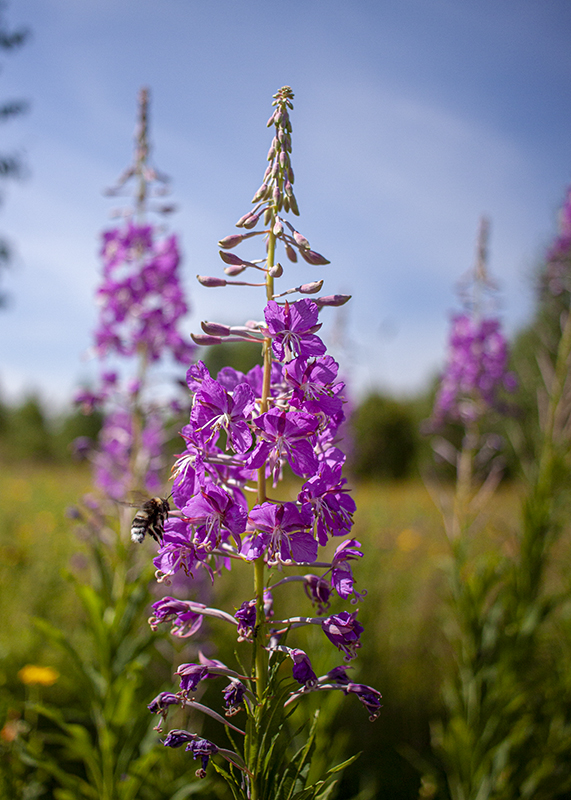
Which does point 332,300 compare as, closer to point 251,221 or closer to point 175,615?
point 251,221

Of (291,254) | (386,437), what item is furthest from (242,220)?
(386,437)

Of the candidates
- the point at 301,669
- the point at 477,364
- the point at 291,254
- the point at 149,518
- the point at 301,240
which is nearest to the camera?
the point at 301,669

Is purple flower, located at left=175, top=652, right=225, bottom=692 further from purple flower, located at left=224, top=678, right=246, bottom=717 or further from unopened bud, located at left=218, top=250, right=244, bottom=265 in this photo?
unopened bud, located at left=218, top=250, right=244, bottom=265

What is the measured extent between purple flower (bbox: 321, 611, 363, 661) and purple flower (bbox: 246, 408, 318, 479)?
1.41ft

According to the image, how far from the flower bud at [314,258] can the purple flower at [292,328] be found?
0.22 metres

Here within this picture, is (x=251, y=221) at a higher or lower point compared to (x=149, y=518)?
higher

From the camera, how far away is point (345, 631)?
4.74 ft

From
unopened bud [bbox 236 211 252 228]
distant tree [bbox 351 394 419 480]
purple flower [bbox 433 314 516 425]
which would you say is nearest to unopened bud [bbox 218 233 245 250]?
unopened bud [bbox 236 211 252 228]

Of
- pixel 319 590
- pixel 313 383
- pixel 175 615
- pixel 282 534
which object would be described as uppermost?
pixel 313 383

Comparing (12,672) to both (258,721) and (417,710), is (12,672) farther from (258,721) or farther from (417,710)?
(258,721)

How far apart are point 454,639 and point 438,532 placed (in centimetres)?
719

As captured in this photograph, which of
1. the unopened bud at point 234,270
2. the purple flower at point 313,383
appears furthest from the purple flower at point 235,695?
the unopened bud at point 234,270

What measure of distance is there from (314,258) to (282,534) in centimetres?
83

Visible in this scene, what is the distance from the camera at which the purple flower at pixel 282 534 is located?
1.36m
